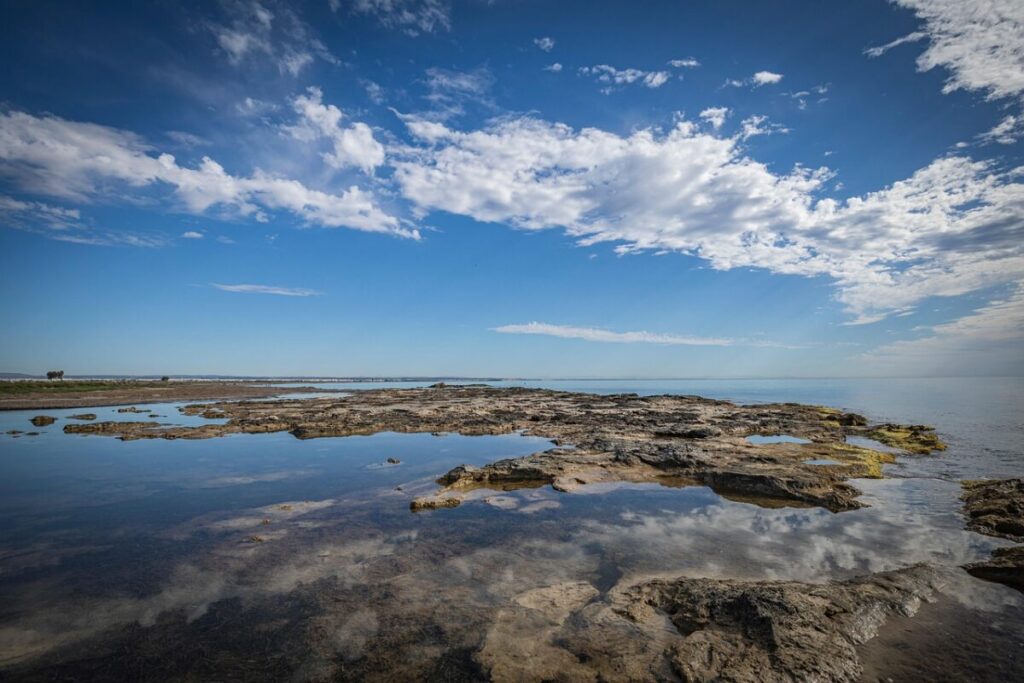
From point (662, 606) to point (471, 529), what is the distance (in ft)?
19.6

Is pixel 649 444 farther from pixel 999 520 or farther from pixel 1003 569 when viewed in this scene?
pixel 1003 569

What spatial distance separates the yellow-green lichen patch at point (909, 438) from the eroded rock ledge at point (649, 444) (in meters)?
0.06

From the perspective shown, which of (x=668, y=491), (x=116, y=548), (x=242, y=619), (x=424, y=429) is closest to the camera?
(x=242, y=619)

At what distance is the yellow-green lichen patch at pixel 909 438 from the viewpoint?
82.8 feet

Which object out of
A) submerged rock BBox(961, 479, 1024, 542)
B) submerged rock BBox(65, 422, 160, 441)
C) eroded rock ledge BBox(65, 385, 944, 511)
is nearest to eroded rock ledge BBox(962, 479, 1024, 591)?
submerged rock BBox(961, 479, 1024, 542)

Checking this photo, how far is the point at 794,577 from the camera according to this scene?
9.34m

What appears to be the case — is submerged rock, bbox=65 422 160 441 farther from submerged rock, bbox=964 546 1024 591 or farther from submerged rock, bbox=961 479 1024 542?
submerged rock, bbox=961 479 1024 542

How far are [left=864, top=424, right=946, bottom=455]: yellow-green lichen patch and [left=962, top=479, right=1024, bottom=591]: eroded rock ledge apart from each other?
31.5ft

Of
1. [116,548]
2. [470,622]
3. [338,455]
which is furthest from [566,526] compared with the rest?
[338,455]

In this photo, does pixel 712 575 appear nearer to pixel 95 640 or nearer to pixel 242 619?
pixel 242 619

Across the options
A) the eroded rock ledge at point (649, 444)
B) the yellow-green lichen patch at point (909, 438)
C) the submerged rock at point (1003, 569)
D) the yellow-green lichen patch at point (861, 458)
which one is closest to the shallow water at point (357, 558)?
the submerged rock at point (1003, 569)

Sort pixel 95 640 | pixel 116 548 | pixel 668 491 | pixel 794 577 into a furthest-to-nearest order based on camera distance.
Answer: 1. pixel 668 491
2. pixel 116 548
3. pixel 794 577
4. pixel 95 640

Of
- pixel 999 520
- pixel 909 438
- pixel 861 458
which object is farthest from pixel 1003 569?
pixel 909 438

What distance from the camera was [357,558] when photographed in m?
10.7
